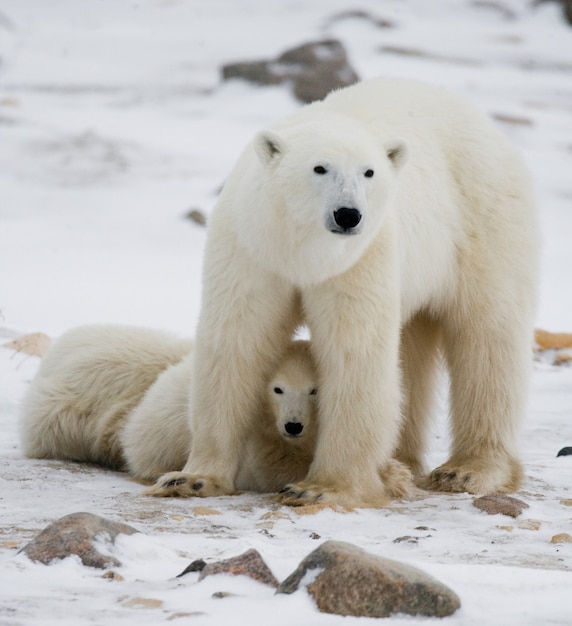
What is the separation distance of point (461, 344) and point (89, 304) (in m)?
3.92

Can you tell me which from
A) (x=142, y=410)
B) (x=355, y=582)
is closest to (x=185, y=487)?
(x=142, y=410)

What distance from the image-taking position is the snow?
2.54 m

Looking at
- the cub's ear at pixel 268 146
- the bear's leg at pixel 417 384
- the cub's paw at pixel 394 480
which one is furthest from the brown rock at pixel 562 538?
the bear's leg at pixel 417 384

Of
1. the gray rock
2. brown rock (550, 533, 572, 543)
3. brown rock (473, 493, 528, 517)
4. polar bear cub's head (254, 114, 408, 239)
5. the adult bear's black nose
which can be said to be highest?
the gray rock

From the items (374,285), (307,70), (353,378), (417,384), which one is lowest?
(417,384)

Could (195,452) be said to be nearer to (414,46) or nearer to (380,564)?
(380,564)

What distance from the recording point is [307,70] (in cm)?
1380

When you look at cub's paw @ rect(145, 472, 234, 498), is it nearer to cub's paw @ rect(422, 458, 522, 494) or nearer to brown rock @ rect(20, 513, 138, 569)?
cub's paw @ rect(422, 458, 522, 494)

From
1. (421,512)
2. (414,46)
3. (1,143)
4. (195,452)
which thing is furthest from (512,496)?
(414,46)

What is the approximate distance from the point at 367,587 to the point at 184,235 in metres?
7.96

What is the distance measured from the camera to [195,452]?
426 cm

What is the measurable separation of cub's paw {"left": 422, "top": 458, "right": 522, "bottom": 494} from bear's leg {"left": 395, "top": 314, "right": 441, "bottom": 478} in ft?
1.19

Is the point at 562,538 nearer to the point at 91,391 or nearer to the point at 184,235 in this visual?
the point at 91,391

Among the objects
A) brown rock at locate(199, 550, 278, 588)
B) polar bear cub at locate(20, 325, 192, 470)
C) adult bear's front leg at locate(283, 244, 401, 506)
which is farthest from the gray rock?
brown rock at locate(199, 550, 278, 588)
